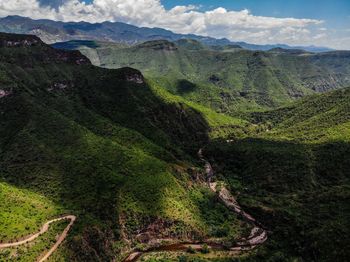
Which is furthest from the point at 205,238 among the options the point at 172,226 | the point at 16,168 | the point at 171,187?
the point at 16,168

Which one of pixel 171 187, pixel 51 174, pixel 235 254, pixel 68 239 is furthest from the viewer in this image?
pixel 171 187

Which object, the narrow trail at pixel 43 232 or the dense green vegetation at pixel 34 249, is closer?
the dense green vegetation at pixel 34 249

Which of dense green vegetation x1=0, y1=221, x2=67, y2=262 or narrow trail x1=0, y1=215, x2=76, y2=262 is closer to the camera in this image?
dense green vegetation x1=0, y1=221, x2=67, y2=262

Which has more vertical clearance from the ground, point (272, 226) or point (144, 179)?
point (144, 179)

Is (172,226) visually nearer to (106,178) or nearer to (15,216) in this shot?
(106,178)

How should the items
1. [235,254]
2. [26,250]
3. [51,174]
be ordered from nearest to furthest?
[26,250], [235,254], [51,174]

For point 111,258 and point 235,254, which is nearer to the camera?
point 111,258

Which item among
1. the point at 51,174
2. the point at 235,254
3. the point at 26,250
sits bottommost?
the point at 235,254

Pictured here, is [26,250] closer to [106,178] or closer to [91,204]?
[91,204]

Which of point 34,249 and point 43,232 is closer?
point 34,249

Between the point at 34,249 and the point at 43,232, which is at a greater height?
the point at 43,232
